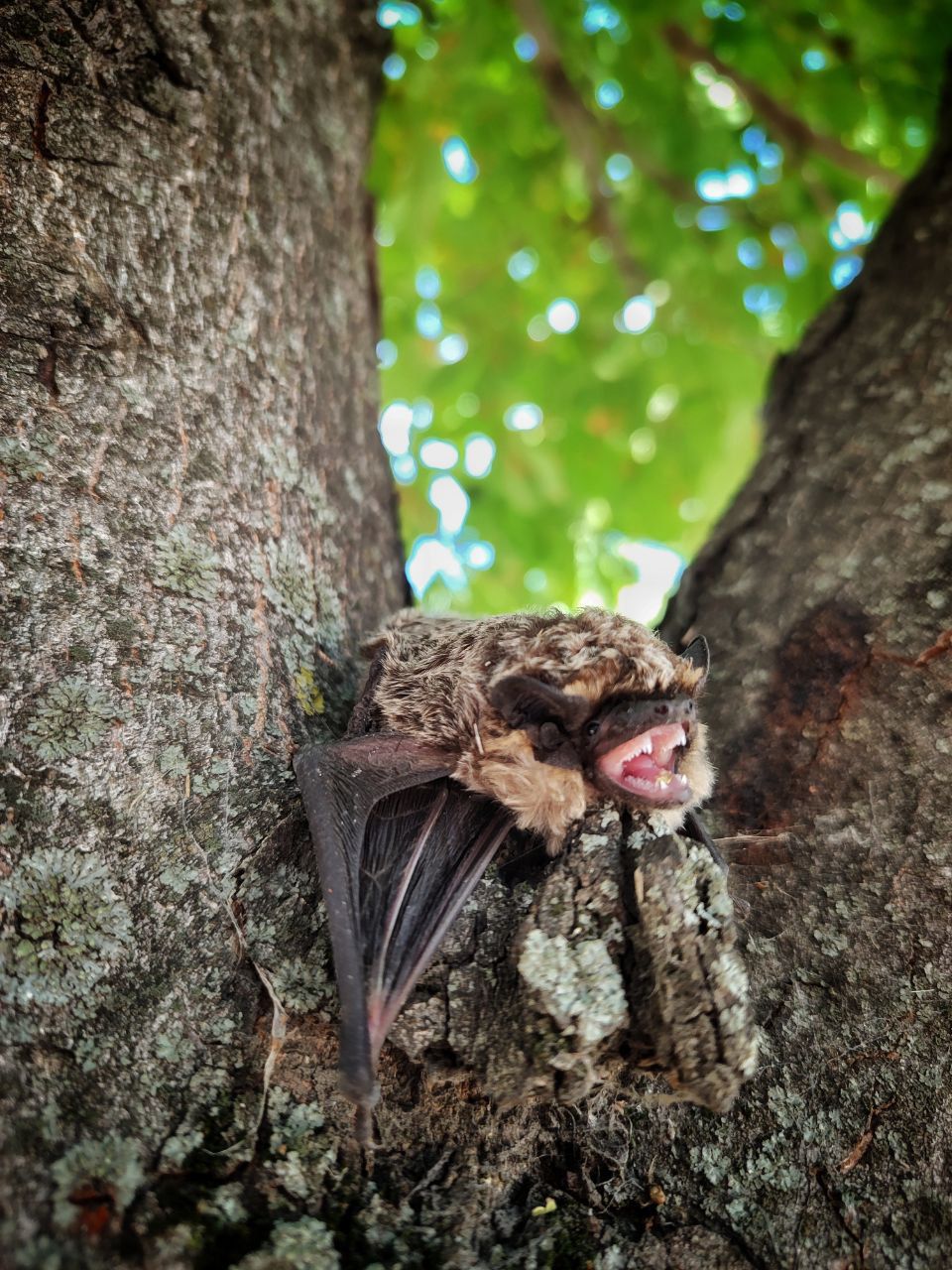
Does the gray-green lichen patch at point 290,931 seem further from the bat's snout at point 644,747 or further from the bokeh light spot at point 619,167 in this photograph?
the bokeh light spot at point 619,167

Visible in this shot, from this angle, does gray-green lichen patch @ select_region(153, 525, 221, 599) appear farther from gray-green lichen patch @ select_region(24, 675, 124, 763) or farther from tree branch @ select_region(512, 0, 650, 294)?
tree branch @ select_region(512, 0, 650, 294)

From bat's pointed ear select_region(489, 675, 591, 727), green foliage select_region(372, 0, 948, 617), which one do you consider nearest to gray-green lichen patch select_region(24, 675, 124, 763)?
bat's pointed ear select_region(489, 675, 591, 727)

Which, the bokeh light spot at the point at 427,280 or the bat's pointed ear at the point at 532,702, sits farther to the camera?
the bokeh light spot at the point at 427,280

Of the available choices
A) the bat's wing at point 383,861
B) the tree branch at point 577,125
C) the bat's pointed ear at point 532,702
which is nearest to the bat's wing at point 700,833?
the bat's pointed ear at point 532,702

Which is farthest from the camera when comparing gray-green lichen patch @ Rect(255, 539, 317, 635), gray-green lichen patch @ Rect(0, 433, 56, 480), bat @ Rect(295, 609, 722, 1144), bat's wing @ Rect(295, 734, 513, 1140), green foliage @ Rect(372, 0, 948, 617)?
green foliage @ Rect(372, 0, 948, 617)

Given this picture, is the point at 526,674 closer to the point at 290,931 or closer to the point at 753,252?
the point at 290,931

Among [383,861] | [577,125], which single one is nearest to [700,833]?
[383,861]

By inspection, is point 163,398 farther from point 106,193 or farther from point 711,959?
point 711,959
